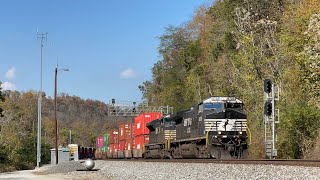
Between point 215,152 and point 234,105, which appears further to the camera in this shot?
point 234,105

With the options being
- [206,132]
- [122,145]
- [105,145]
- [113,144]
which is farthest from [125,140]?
[206,132]

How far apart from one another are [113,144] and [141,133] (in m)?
15.1

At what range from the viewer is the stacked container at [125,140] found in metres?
46.8

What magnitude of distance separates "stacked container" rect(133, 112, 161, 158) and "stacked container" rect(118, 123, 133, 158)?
2372 millimetres

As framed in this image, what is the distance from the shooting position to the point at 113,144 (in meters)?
56.4

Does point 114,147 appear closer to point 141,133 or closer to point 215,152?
point 141,133

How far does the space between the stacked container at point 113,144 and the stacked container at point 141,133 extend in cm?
962

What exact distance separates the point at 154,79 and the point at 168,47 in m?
12.4

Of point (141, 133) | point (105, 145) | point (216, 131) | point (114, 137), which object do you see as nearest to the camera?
point (216, 131)

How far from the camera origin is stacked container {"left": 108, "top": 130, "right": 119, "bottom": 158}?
53881 mm

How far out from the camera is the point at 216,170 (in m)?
16.5

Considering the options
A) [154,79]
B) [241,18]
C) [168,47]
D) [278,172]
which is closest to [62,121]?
[154,79]

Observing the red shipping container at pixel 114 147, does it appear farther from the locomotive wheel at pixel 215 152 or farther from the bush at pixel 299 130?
the locomotive wheel at pixel 215 152

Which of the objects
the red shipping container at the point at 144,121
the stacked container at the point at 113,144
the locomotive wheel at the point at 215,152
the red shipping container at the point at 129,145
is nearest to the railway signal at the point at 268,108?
the locomotive wheel at the point at 215,152
